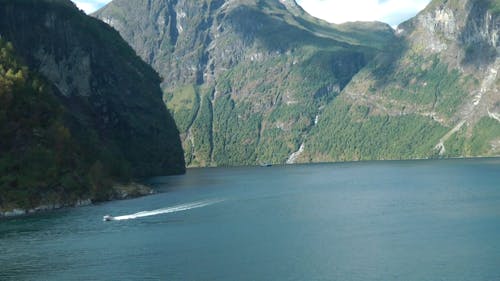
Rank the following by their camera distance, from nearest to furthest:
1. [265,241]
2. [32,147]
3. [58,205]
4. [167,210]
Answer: [265,241], [167,210], [32,147], [58,205]

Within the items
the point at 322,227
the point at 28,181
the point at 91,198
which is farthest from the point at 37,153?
the point at 322,227

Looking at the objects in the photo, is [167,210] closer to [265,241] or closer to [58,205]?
[58,205]

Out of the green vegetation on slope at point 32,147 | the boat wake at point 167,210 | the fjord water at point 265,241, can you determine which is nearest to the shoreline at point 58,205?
the green vegetation on slope at point 32,147

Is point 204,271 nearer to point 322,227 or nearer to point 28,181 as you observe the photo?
point 322,227

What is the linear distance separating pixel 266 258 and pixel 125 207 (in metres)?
76.7

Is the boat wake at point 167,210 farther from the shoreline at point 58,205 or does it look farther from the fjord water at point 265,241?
the shoreline at point 58,205

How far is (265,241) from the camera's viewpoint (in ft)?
368

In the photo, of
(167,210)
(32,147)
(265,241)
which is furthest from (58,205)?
(265,241)

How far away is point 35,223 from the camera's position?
139m

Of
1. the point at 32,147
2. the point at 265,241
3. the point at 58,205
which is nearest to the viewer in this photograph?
the point at 265,241

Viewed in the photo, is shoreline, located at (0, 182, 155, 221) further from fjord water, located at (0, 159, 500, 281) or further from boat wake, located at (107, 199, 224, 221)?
boat wake, located at (107, 199, 224, 221)

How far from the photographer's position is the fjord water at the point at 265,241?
295 ft

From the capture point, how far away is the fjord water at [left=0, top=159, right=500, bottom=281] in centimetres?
9006

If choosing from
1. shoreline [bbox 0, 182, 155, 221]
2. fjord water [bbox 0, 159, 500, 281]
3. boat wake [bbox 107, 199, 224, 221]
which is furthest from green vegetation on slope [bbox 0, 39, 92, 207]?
boat wake [bbox 107, 199, 224, 221]
